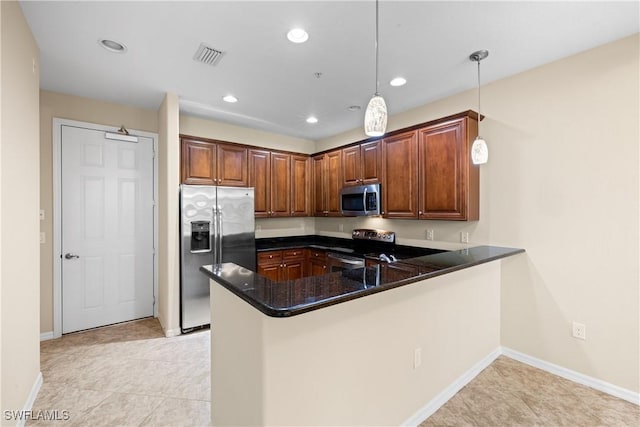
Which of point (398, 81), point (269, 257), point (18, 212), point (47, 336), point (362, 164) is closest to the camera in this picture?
point (18, 212)

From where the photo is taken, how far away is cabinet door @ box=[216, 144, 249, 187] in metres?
3.99

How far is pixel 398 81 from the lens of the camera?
2.91 metres

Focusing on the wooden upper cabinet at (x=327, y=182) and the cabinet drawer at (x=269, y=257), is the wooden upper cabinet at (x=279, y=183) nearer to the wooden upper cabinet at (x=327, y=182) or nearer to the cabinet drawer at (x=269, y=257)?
the wooden upper cabinet at (x=327, y=182)

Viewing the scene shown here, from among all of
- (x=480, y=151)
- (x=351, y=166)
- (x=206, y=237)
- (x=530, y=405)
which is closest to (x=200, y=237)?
(x=206, y=237)

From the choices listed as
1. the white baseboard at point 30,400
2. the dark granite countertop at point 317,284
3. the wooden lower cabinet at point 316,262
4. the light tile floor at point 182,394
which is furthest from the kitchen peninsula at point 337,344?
the wooden lower cabinet at point 316,262

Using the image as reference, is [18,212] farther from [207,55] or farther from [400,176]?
[400,176]

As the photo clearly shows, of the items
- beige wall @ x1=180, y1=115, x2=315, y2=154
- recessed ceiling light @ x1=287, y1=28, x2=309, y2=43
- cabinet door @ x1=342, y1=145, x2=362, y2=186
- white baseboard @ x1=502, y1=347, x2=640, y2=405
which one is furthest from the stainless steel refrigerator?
white baseboard @ x1=502, y1=347, x2=640, y2=405

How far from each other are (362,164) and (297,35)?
2160 mm

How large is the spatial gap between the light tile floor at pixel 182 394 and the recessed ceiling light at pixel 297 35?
2.80 meters

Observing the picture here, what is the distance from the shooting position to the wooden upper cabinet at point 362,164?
12.5ft

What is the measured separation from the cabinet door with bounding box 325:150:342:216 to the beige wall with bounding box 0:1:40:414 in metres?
3.38

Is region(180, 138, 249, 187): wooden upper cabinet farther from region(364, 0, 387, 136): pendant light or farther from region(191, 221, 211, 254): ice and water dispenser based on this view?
region(364, 0, 387, 136): pendant light

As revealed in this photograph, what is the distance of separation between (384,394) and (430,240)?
7.33 feet

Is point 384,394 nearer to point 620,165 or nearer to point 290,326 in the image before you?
point 290,326
